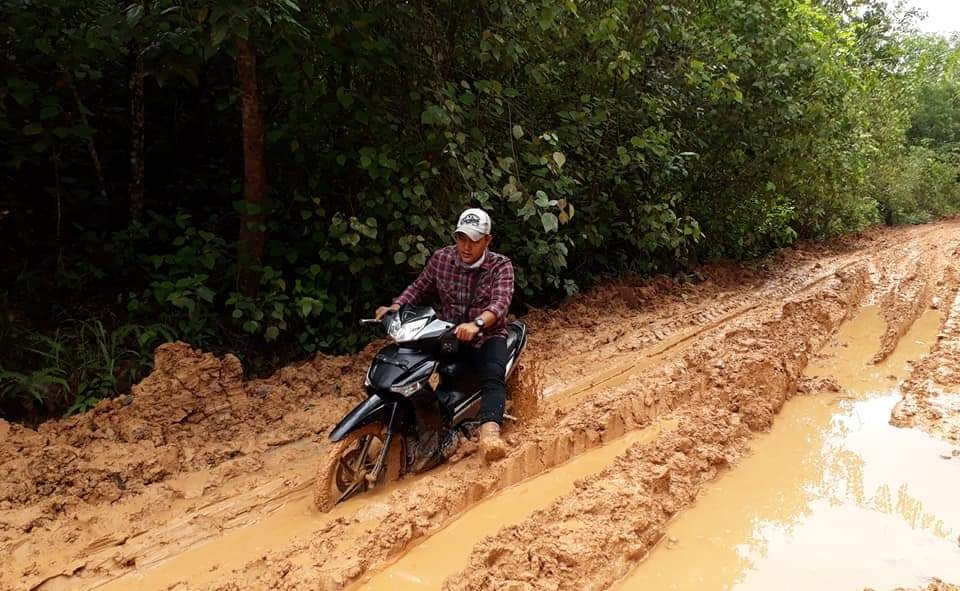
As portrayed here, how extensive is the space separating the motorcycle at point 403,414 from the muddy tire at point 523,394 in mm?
561

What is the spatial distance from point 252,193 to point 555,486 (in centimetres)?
344

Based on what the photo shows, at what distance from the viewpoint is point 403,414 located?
3.66 meters

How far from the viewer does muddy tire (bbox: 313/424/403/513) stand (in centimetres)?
336

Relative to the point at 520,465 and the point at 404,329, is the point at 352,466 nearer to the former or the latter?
the point at 404,329

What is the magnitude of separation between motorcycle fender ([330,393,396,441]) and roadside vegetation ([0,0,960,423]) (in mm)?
1917

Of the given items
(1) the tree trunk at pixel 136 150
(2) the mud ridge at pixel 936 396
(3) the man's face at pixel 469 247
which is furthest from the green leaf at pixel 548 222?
(1) the tree trunk at pixel 136 150

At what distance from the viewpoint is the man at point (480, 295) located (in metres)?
3.80

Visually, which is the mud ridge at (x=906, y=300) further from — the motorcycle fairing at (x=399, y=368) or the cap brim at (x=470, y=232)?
the motorcycle fairing at (x=399, y=368)

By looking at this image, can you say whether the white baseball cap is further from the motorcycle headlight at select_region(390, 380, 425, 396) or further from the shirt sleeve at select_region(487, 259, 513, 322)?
the motorcycle headlight at select_region(390, 380, 425, 396)

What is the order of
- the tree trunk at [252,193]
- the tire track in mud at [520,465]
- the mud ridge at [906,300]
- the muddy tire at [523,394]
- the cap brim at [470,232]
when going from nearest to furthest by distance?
the tire track in mud at [520,465] < the cap brim at [470,232] < the muddy tire at [523,394] < the tree trunk at [252,193] < the mud ridge at [906,300]

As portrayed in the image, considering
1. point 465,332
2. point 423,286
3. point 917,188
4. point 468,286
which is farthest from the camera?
point 917,188

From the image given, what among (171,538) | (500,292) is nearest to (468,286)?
(500,292)

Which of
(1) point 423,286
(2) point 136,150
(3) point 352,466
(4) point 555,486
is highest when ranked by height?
(2) point 136,150

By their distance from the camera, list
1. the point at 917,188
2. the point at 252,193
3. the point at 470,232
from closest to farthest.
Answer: the point at 470,232, the point at 252,193, the point at 917,188
